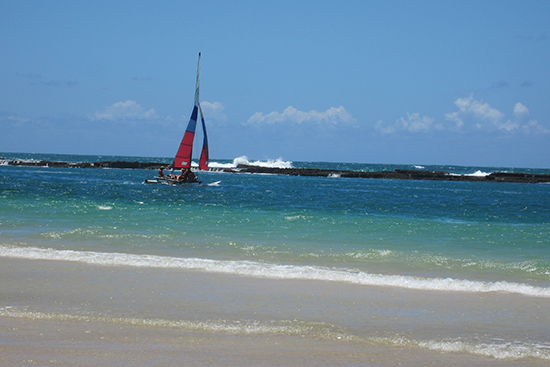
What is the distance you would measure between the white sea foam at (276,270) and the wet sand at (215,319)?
1.89 ft

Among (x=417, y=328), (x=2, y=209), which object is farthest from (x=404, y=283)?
(x=2, y=209)

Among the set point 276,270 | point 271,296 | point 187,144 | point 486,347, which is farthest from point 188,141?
point 486,347

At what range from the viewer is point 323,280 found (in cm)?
1091

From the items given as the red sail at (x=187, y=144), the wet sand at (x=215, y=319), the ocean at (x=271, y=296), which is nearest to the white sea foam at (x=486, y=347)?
the ocean at (x=271, y=296)

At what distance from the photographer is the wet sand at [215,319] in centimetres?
632

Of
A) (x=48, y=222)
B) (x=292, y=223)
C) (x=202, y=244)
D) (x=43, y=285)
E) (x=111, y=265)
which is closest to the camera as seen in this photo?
(x=43, y=285)

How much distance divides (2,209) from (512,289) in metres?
23.5

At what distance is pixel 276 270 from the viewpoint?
1173 centimetres

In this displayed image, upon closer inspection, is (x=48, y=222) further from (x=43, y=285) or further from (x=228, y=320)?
(x=228, y=320)

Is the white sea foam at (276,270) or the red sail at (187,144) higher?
the red sail at (187,144)

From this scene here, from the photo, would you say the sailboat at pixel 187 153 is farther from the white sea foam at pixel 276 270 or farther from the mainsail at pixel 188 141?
the white sea foam at pixel 276 270

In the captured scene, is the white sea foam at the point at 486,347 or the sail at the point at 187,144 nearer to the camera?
the white sea foam at the point at 486,347

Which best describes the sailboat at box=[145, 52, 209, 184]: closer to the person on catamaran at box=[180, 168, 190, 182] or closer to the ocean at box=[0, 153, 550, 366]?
the person on catamaran at box=[180, 168, 190, 182]

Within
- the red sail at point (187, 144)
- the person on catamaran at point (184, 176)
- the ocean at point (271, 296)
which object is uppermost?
the red sail at point (187, 144)
